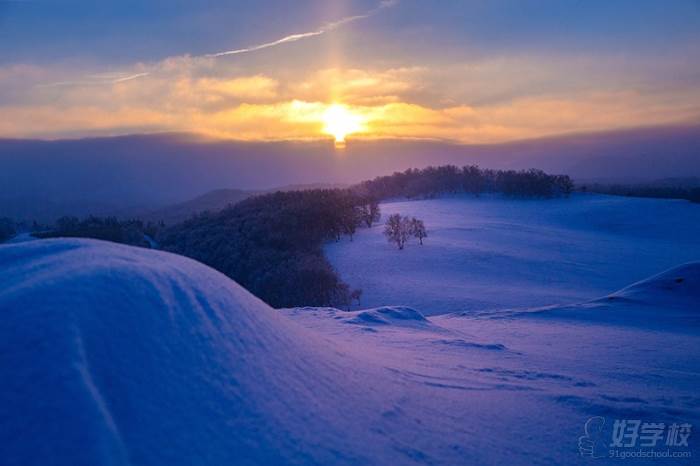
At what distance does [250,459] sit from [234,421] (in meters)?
0.26

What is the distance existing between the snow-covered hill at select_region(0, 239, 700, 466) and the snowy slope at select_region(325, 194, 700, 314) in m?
8.01

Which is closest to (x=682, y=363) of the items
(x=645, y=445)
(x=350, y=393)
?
(x=645, y=445)

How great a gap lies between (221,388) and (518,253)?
18180mm

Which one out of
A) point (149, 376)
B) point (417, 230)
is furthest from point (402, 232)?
point (149, 376)

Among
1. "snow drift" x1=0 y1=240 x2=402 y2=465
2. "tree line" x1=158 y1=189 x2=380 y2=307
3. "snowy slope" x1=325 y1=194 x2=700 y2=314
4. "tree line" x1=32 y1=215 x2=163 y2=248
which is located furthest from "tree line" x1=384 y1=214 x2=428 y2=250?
"snow drift" x1=0 y1=240 x2=402 y2=465

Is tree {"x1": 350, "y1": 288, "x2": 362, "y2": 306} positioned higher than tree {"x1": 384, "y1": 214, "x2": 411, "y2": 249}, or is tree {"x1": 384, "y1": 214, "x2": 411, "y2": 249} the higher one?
tree {"x1": 384, "y1": 214, "x2": 411, "y2": 249}

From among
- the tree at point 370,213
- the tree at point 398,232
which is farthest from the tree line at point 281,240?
the tree at point 398,232

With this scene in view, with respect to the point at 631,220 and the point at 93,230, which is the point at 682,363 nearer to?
the point at 93,230

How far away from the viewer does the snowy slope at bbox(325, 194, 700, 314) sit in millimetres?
13953

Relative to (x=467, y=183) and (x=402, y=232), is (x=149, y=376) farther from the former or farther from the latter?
(x=467, y=183)

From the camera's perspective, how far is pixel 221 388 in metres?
2.86

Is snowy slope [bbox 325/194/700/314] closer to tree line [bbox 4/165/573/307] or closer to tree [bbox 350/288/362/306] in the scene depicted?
tree [bbox 350/288/362/306]

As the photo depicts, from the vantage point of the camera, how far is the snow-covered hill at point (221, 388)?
2.44 metres

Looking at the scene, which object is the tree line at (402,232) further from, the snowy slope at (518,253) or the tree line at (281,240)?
the tree line at (281,240)
